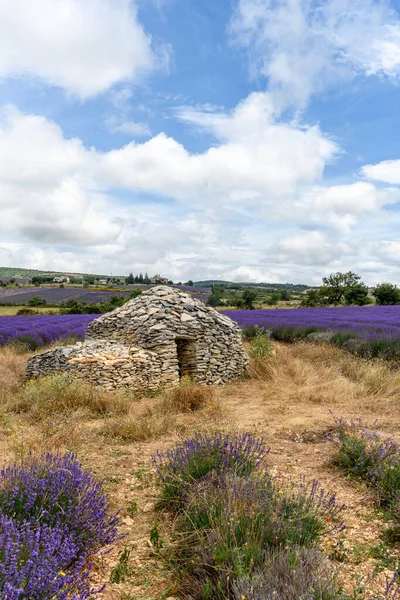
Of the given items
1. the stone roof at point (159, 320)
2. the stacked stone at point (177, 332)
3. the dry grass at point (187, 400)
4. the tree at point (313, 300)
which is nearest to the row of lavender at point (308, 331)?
the stacked stone at point (177, 332)

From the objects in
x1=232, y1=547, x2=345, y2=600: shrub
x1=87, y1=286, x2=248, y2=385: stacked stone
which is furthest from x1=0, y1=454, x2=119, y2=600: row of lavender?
x1=87, y1=286, x2=248, y2=385: stacked stone

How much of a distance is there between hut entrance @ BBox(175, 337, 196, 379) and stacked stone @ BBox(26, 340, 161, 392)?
3.57ft

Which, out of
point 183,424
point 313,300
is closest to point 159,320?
point 183,424

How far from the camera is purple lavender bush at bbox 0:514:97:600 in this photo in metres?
1.96

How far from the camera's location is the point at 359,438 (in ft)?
15.4

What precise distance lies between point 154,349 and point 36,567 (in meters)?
7.06

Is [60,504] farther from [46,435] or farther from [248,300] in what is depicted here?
[248,300]

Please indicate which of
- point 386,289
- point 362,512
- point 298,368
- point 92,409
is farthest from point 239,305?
point 362,512

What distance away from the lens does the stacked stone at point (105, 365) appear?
8.09 meters

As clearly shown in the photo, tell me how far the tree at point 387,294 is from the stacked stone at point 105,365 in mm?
36370

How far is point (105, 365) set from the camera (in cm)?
816

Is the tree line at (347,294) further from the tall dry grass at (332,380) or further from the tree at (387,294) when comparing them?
the tall dry grass at (332,380)

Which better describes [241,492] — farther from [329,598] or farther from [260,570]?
[329,598]

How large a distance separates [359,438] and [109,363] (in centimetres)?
504
